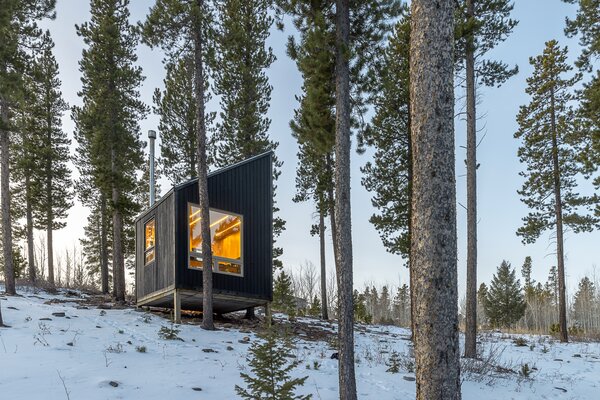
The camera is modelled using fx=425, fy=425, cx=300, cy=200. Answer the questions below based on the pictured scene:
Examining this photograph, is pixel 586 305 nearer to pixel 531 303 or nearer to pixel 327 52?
pixel 531 303

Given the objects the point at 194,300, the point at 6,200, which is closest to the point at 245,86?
the point at 194,300

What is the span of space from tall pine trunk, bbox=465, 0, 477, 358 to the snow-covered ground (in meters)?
1.29

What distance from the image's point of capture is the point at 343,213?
7953 millimetres

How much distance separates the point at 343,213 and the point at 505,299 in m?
35.2

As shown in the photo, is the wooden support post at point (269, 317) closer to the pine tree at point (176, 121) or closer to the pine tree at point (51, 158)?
the pine tree at point (176, 121)

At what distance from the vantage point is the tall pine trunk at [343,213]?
725 cm

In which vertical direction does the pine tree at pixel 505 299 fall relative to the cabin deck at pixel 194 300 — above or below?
below

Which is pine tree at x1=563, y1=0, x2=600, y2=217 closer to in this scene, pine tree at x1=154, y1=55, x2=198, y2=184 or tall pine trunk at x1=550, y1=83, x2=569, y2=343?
tall pine trunk at x1=550, y1=83, x2=569, y2=343

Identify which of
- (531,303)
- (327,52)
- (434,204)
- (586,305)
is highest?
(327,52)

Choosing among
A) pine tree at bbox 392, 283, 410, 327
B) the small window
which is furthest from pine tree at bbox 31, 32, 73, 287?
pine tree at bbox 392, 283, 410, 327

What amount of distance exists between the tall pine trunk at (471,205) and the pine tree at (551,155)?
845 cm

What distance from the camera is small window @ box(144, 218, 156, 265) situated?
15312 millimetres

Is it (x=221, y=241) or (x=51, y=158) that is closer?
(x=221, y=241)

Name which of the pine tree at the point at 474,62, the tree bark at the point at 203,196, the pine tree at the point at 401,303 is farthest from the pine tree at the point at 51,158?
the pine tree at the point at 401,303
